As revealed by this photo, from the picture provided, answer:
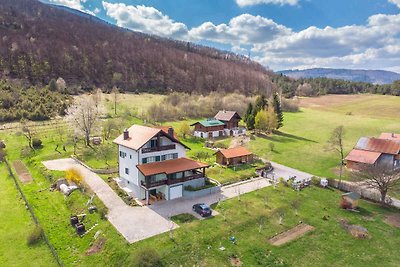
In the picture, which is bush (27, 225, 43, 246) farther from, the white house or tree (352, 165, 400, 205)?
tree (352, 165, 400, 205)

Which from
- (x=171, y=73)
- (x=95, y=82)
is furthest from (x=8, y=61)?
(x=171, y=73)

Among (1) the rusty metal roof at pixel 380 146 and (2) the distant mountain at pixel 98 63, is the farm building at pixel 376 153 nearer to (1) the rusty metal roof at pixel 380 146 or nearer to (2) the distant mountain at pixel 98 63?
(1) the rusty metal roof at pixel 380 146

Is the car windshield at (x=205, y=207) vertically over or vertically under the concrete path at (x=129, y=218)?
over

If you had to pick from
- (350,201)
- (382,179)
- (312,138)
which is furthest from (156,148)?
(312,138)

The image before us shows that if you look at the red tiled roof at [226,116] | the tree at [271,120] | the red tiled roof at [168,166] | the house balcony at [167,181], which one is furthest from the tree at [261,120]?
the house balcony at [167,181]

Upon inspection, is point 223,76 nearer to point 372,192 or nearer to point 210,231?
point 372,192

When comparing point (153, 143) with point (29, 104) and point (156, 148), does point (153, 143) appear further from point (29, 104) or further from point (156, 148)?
point (29, 104)

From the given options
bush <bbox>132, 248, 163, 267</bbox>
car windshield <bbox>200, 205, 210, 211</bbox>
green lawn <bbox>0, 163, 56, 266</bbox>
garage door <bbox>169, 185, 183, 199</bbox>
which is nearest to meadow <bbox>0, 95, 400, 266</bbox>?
green lawn <bbox>0, 163, 56, 266</bbox>
